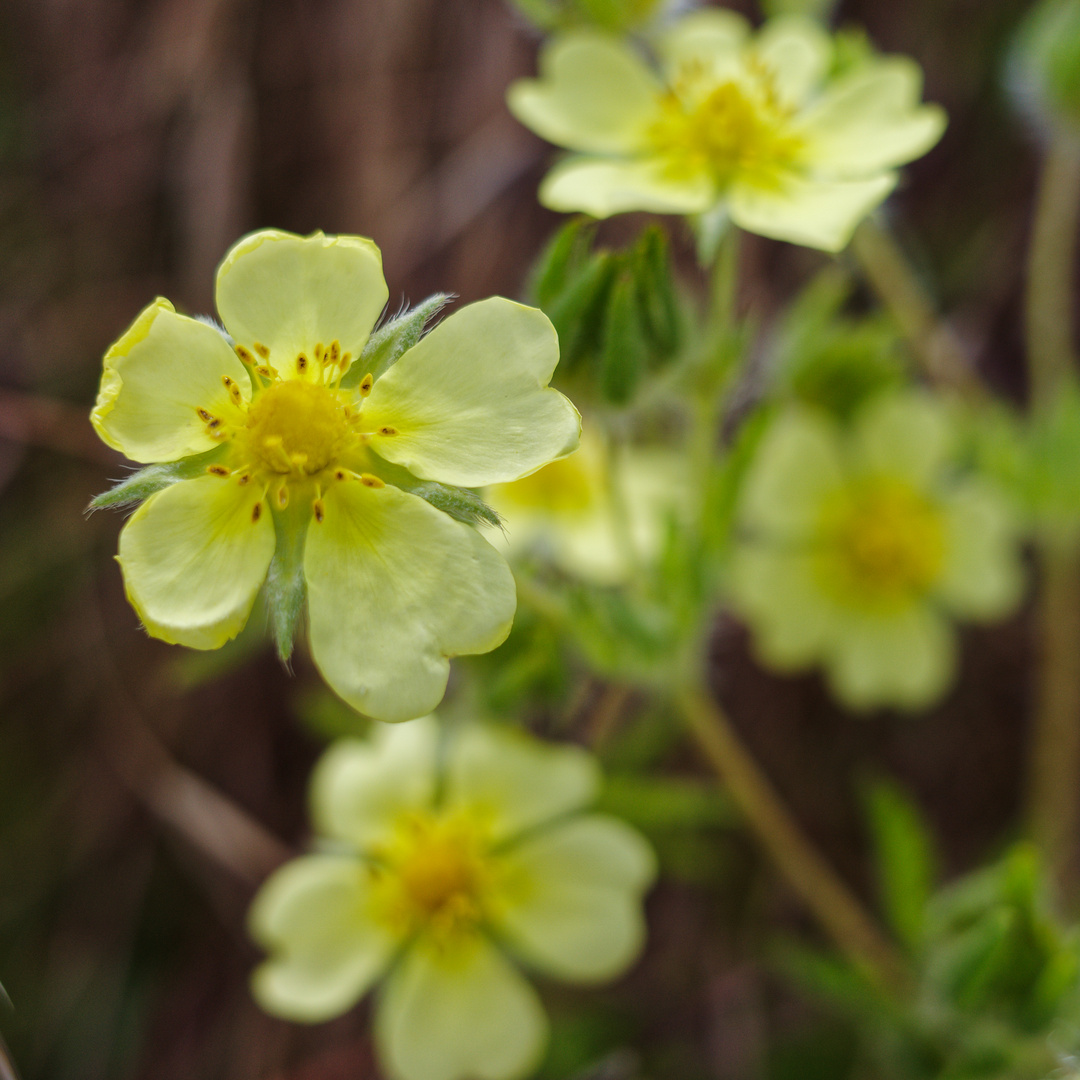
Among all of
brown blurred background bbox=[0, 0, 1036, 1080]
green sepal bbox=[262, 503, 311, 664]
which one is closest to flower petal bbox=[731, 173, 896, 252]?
green sepal bbox=[262, 503, 311, 664]

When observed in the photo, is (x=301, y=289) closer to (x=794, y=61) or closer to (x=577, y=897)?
(x=794, y=61)

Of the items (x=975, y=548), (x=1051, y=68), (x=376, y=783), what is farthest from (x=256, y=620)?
(x=1051, y=68)

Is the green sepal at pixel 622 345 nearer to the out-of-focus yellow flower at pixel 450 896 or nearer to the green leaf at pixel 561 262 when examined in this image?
the green leaf at pixel 561 262

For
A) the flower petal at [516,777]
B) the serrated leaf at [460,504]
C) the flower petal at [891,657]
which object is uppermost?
the serrated leaf at [460,504]

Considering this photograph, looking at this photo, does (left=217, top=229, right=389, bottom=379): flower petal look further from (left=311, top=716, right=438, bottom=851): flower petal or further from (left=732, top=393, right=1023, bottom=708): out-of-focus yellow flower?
(left=732, top=393, right=1023, bottom=708): out-of-focus yellow flower

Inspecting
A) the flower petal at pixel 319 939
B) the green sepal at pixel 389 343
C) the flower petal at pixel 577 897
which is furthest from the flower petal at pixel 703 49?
the flower petal at pixel 319 939

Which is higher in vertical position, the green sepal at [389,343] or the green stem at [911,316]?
the green sepal at [389,343]
